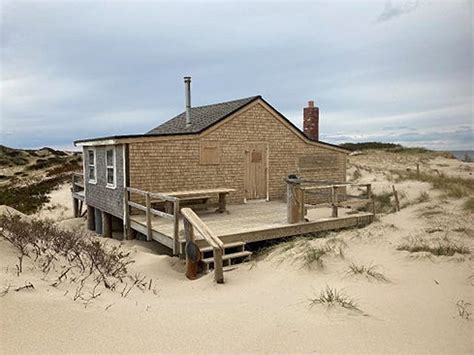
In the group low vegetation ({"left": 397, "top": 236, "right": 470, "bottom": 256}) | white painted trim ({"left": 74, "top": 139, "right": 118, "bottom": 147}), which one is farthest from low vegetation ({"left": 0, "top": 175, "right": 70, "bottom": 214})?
low vegetation ({"left": 397, "top": 236, "right": 470, "bottom": 256})

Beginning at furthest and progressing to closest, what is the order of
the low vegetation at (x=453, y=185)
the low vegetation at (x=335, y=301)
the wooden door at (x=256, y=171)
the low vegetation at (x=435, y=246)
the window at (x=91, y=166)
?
the window at (x=91, y=166), the wooden door at (x=256, y=171), the low vegetation at (x=453, y=185), the low vegetation at (x=435, y=246), the low vegetation at (x=335, y=301)

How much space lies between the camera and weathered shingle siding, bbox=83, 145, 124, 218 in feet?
42.5

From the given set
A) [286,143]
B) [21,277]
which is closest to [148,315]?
[21,277]

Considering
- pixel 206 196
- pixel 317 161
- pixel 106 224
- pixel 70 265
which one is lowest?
pixel 106 224

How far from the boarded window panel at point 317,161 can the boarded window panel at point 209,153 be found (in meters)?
4.08

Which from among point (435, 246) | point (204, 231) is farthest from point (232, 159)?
point (435, 246)

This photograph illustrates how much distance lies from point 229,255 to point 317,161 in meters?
9.60

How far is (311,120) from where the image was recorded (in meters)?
18.0

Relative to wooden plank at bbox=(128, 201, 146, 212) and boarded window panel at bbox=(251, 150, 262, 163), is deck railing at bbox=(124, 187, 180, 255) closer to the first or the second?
wooden plank at bbox=(128, 201, 146, 212)

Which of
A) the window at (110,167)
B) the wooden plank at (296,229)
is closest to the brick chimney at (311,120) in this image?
the wooden plank at (296,229)

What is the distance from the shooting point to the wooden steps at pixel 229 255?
799cm

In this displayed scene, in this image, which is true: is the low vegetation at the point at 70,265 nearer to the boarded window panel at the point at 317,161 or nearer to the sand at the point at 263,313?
the sand at the point at 263,313

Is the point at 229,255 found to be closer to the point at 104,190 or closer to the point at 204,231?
the point at 204,231

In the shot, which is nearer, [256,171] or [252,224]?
[252,224]
